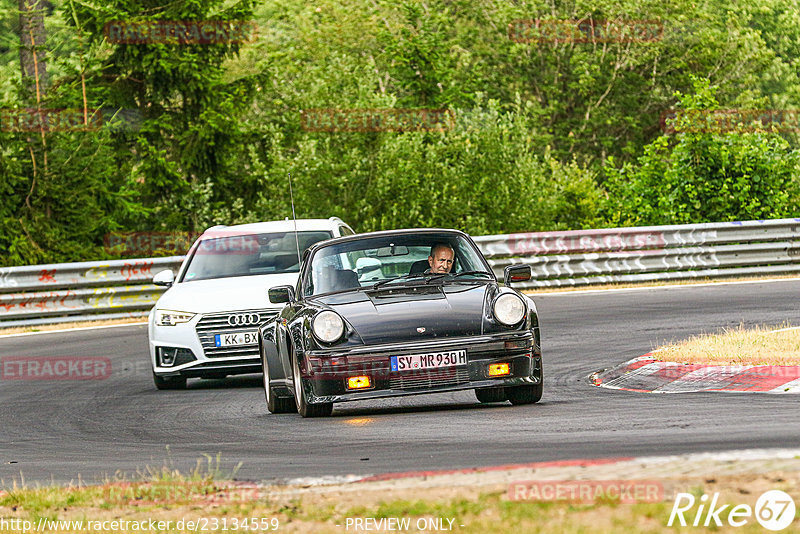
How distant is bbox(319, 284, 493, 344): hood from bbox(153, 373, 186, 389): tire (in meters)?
3.81

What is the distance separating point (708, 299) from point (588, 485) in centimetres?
1418

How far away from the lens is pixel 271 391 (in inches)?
422

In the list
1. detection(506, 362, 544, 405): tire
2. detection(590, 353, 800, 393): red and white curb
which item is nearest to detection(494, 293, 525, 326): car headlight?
detection(506, 362, 544, 405): tire

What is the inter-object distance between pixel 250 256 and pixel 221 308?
4.01 feet

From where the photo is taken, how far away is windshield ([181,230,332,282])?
45.4 ft

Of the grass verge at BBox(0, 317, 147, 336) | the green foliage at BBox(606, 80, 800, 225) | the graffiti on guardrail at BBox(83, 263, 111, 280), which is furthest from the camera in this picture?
the green foliage at BBox(606, 80, 800, 225)

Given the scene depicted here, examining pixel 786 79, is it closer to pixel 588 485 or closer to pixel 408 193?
pixel 408 193

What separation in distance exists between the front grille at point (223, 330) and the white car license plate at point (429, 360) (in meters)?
3.69

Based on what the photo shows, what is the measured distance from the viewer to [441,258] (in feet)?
34.3

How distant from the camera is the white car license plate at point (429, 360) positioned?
30.4ft

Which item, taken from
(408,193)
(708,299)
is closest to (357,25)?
(408,193)

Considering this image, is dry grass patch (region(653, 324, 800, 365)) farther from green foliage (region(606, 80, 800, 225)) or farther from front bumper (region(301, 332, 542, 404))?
green foliage (region(606, 80, 800, 225))

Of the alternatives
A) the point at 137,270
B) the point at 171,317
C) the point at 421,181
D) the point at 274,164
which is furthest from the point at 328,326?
the point at 274,164

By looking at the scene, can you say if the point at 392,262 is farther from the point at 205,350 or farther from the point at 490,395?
the point at 205,350
